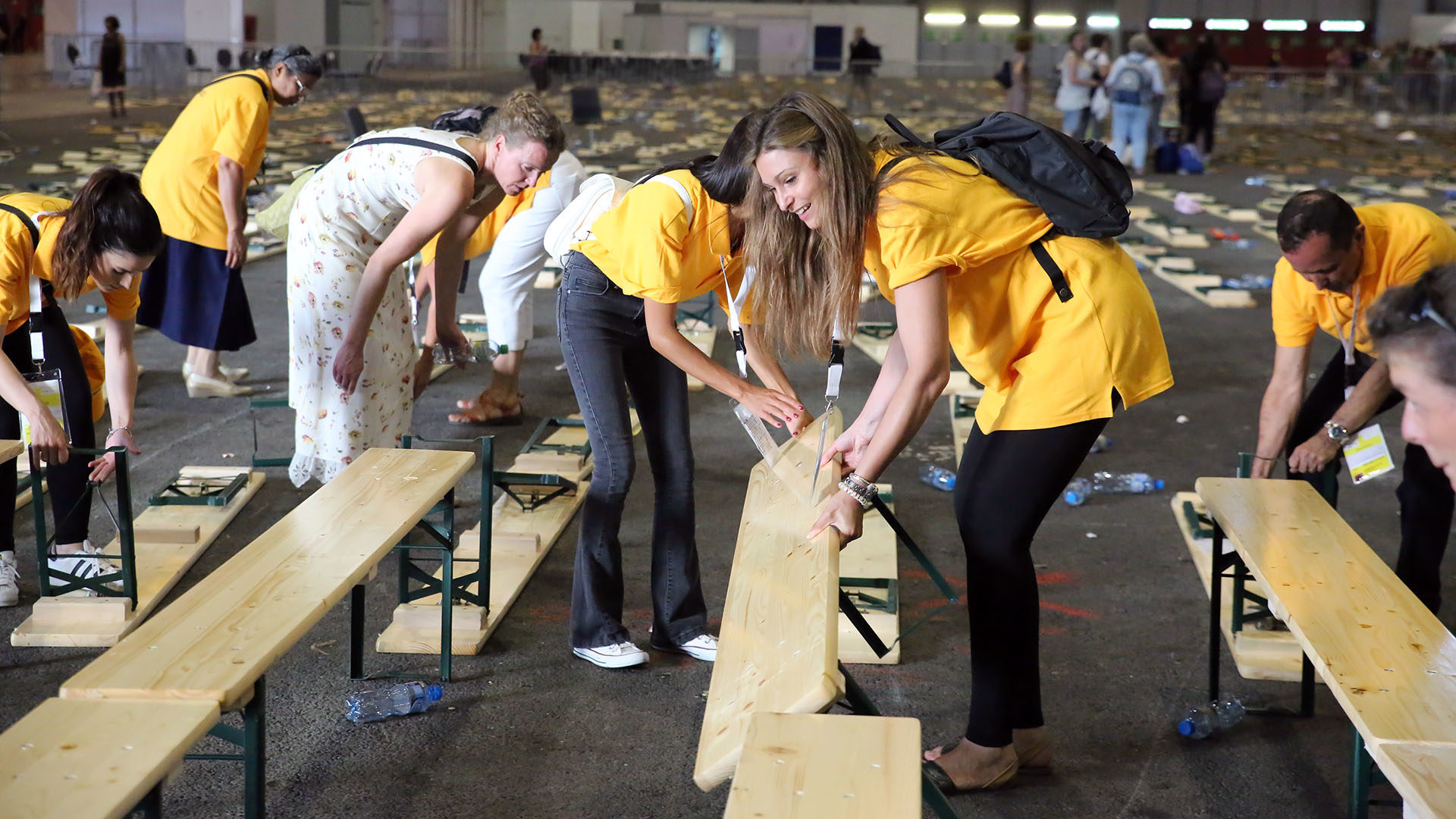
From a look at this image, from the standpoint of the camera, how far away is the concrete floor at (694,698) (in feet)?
9.20

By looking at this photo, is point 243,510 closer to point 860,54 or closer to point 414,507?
point 414,507

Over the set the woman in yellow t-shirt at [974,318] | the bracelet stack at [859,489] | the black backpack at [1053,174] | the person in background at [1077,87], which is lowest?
the bracelet stack at [859,489]

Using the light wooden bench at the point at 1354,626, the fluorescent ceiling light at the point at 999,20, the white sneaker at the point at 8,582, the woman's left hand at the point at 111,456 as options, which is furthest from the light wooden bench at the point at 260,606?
the fluorescent ceiling light at the point at 999,20

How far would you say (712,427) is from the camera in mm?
5766

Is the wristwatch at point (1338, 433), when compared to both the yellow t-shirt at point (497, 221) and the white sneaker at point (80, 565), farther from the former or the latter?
the white sneaker at point (80, 565)

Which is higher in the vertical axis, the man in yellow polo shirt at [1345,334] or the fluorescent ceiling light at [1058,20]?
the fluorescent ceiling light at [1058,20]

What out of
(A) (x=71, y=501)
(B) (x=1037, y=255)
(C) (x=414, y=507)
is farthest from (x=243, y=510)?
(B) (x=1037, y=255)

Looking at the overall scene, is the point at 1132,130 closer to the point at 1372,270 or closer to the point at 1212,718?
the point at 1372,270

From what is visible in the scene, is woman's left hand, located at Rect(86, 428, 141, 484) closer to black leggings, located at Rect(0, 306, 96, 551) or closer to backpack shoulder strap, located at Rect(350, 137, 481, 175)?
black leggings, located at Rect(0, 306, 96, 551)

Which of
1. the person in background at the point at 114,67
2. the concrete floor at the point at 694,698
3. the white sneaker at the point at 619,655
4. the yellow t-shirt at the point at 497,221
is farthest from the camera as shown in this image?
the person in background at the point at 114,67

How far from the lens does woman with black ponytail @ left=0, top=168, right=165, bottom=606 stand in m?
3.19

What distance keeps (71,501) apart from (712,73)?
73.5 feet

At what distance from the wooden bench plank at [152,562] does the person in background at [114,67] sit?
1494 centimetres

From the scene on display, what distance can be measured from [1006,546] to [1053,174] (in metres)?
0.74
